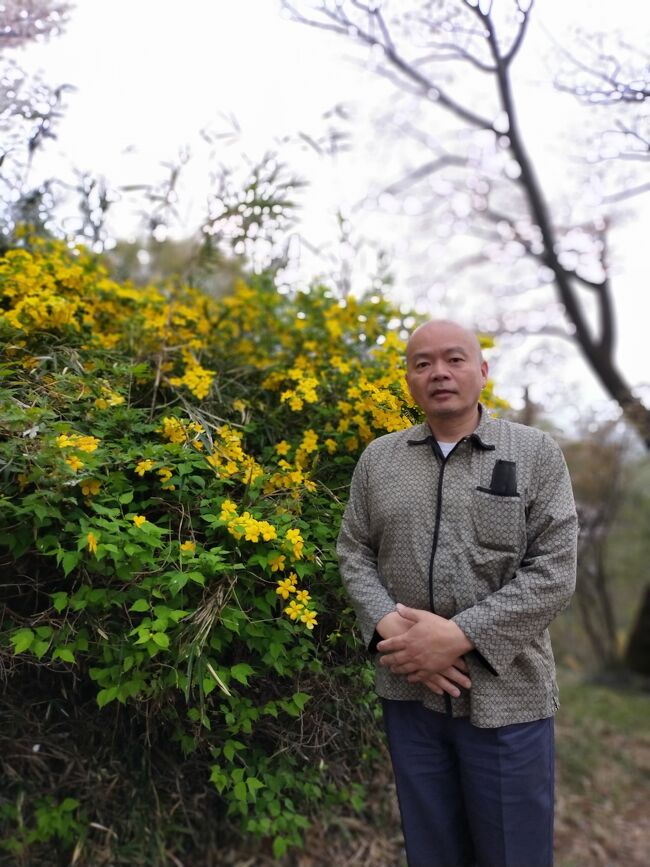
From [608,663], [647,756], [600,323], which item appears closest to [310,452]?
[647,756]

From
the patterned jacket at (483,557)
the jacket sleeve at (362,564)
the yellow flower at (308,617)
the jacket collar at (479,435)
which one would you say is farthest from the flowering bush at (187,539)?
the jacket collar at (479,435)

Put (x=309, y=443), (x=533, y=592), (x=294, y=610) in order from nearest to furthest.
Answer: (x=533, y=592) → (x=294, y=610) → (x=309, y=443)

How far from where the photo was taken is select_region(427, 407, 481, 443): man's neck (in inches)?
62.7

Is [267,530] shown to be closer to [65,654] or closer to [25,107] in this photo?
[65,654]

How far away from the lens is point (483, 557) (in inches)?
58.1

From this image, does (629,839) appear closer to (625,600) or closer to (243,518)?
(243,518)

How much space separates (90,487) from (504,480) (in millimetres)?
983

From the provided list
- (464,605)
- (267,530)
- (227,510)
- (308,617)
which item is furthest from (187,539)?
(464,605)

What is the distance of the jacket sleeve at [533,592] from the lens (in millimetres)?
1397

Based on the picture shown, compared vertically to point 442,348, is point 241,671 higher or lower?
lower

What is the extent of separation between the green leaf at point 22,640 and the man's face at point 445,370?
41.4 inches

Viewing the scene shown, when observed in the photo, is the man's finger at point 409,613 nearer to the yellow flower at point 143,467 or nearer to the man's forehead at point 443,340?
the man's forehead at point 443,340

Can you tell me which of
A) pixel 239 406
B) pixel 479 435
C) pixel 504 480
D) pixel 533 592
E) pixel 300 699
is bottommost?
pixel 300 699

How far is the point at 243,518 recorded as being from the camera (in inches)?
64.4
